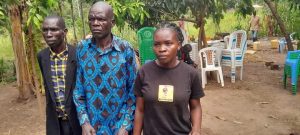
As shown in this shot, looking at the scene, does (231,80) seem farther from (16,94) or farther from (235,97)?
(16,94)

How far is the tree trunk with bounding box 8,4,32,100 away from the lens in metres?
5.99

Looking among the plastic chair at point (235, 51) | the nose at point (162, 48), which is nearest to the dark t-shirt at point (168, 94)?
the nose at point (162, 48)

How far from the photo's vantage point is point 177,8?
22.6 ft

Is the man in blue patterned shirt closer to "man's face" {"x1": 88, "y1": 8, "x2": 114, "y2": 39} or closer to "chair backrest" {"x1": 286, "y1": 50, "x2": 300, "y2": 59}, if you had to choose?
"man's face" {"x1": 88, "y1": 8, "x2": 114, "y2": 39}

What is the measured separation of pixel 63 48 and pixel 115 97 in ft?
1.73

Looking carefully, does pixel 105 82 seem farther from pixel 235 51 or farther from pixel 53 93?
pixel 235 51

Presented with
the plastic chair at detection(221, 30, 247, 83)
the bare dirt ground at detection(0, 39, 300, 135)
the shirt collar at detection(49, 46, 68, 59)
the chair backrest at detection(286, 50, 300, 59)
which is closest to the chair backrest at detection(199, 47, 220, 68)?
the plastic chair at detection(221, 30, 247, 83)

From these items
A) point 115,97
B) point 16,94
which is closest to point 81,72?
point 115,97

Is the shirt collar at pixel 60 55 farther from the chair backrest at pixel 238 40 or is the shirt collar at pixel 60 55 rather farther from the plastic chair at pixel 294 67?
the chair backrest at pixel 238 40

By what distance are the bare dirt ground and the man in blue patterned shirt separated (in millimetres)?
2687

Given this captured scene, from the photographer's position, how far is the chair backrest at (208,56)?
23.2 feet

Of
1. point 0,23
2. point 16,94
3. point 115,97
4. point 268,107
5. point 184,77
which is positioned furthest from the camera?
point 16,94

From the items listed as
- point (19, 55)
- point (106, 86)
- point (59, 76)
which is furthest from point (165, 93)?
point (19, 55)

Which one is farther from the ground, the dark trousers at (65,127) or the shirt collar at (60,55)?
the shirt collar at (60,55)
